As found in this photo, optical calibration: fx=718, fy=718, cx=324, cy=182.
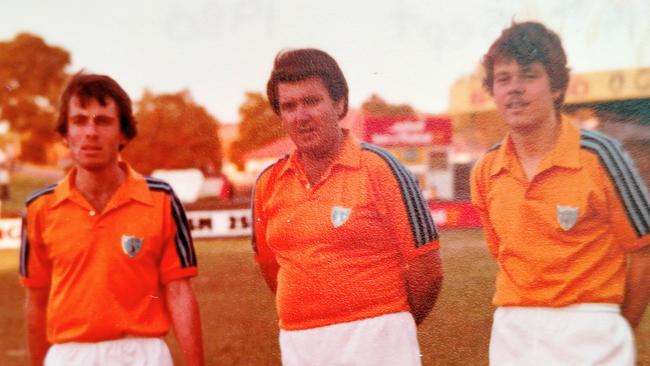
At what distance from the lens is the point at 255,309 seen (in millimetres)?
2525

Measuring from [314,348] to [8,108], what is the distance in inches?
56.0

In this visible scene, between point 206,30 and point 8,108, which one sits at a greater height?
point 206,30

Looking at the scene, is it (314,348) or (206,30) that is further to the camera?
(206,30)

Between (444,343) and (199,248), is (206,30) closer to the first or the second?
(199,248)

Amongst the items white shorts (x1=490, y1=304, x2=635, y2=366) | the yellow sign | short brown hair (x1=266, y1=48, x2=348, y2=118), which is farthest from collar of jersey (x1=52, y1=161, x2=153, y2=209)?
white shorts (x1=490, y1=304, x2=635, y2=366)

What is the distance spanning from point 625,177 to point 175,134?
4.91ft

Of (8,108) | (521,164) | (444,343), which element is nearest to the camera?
(521,164)

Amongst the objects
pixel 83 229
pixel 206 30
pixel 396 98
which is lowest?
pixel 83 229

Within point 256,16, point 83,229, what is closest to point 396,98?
point 256,16

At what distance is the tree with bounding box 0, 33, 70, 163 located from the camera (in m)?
2.55

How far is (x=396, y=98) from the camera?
2.45 metres

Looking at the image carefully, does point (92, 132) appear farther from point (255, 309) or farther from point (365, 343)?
point (365, 343)

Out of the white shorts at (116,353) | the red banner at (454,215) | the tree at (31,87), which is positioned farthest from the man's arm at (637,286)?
the tree at (31,87)

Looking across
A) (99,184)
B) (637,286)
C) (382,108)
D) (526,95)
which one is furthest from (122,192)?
(637,286)
